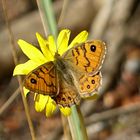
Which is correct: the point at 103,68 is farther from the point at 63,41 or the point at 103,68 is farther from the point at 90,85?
the point at 90,85

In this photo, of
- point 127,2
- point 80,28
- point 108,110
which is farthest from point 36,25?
point 108,110

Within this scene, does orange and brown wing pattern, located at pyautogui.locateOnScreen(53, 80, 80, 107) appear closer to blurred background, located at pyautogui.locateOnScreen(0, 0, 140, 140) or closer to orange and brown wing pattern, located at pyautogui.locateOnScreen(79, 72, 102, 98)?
orange and brown wing pattern, located at pyautogui.locateOnScreen(79, 72, 102, 98)

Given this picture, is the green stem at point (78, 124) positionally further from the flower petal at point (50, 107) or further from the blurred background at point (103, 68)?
the blurred background at point (103, 68)

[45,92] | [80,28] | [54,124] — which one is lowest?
[54,124]

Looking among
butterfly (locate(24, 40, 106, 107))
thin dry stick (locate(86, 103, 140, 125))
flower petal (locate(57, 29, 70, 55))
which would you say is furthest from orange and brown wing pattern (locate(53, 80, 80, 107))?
thin dry stick (locate(86, 103, 140, 125))

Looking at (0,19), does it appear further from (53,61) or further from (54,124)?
(53,61)

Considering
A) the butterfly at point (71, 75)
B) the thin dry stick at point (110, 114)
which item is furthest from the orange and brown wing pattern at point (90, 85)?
the thin dry stick at point (110, 114)

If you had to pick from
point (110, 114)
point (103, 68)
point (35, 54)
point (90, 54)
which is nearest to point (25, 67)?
point (35, 54)
